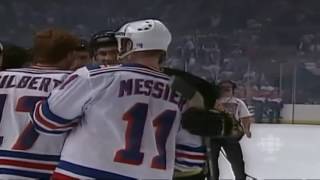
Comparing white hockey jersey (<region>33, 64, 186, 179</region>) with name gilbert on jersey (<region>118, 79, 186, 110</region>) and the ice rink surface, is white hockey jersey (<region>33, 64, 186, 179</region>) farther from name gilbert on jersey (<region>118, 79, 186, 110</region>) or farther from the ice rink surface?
the ice rink surface

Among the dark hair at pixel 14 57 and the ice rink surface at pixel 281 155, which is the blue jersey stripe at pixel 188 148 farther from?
the ice rink surface at pixel 281 155

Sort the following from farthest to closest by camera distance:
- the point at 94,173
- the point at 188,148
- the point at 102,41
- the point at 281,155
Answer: the point at 281,155 → the point at 102,41 → the point at 188,148 → the point at 94,173

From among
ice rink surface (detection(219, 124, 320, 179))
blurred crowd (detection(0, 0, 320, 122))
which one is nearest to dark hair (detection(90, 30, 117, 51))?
ice rink surface (detection(219, 124, 320, 179))

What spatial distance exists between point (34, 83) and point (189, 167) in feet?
1.45

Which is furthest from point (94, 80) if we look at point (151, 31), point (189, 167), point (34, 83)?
point (189, 167)

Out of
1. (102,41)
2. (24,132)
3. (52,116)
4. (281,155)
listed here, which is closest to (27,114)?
(24,132)

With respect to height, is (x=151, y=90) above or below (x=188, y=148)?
above

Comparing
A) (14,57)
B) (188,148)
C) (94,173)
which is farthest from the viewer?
(14,57)

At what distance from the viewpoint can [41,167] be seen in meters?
1.55

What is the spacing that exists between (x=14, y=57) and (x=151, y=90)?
0.62 meters

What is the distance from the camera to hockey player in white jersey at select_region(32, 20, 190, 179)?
4.31 ft

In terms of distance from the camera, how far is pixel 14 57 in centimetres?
182

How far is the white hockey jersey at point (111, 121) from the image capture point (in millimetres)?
1312

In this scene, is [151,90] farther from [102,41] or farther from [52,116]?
[102,41]
